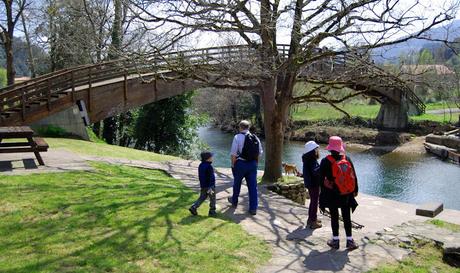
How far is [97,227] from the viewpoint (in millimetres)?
6520

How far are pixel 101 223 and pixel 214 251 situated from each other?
1802 millimetres

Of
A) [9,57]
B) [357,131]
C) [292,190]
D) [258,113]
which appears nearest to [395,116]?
[357,131]

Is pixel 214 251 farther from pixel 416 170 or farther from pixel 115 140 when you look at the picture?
pixel 416 170

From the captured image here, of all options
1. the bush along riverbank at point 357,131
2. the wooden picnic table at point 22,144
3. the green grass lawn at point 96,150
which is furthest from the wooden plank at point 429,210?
the bush along riverbank at point 357,131

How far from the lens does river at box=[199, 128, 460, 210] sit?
23.0 meters

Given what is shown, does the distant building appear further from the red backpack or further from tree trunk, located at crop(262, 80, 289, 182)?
the red backpack

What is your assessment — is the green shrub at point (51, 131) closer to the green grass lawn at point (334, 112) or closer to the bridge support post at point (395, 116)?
the green grass lawn at point (334, 112)

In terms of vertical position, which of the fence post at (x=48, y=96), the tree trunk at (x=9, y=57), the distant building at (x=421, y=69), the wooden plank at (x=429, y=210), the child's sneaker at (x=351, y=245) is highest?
the tree trunk at (x=9, y=57)

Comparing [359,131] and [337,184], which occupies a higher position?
[337,184]

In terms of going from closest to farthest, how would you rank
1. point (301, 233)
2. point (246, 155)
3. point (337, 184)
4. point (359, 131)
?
1. point (337, 184)
2. point (301, 233)
3. point (246, 155)
4. point (359, 131)

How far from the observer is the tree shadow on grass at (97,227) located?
5.30m

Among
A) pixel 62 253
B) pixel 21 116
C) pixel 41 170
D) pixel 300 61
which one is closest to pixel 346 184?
pixel 62 253

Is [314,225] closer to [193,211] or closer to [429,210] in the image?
[193,211]

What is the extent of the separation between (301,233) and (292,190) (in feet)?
17.2
